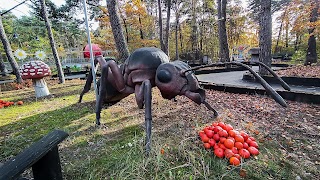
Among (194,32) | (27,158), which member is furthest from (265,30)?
(194,32)

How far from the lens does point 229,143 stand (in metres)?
1.93

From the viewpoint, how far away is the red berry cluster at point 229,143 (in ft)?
6.18

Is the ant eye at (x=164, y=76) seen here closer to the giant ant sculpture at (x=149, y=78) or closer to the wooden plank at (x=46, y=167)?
the giant ant sculpture at (x=149, y=78)

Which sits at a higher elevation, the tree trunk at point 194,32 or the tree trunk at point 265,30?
the tree trunk at point 194,32

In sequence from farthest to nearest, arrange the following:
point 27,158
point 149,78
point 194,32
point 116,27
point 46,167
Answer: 1. point 194,32
2. point 116,27
3. point 149,78
4. point 46,167
5. point 27,158

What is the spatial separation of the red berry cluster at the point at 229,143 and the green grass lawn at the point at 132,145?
74mm

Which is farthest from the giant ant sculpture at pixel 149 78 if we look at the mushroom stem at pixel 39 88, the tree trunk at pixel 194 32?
the tree trunk at pixel 194 32

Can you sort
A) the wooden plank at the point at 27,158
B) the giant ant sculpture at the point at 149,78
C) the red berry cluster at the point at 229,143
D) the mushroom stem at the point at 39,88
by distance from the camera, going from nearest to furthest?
1. the wooden plank at the point at 27,158
2. the red berry cluster at the point at 229,143
3. the giant ant sculpture at the point at 149,78
4. the mushroom stem at the point at 39,88

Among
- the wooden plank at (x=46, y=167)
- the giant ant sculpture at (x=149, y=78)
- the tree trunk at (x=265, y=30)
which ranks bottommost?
the wooden plank at (x=46, y=167)

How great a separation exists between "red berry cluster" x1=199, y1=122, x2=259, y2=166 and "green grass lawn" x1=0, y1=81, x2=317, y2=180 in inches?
2.9

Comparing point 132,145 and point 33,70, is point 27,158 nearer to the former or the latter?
point 132,145

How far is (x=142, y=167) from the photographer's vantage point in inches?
68.8

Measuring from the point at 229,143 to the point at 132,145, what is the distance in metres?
1.13

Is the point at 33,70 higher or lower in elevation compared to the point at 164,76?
higher
